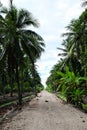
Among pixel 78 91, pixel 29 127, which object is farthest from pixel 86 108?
pixel 29 127

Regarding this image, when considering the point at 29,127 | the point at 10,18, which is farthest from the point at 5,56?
the point at 29,127

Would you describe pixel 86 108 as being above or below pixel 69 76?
below

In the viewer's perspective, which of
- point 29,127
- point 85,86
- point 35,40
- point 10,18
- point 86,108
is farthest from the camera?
point 35,40

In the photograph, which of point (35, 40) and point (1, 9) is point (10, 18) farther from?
point (35, 40)

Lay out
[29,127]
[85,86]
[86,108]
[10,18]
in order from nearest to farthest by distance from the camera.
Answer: [29,127]
[86,108]
[85,86]
[10,18]

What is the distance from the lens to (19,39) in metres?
30.6

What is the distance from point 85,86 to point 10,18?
10.6 metres

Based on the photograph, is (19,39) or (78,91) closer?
(78,91)

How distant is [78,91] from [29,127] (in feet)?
33.4

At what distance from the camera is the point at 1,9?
3039cm

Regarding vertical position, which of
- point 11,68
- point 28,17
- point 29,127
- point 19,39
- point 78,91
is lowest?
point 29,127

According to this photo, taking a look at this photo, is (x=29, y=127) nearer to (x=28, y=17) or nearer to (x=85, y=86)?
(x=85, y=86)

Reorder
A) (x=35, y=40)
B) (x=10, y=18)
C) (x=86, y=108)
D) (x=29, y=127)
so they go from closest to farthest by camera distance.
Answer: (x=29, y=127) → (x=86, y=108) → (x=10, y=18) → (x=35, y=40)

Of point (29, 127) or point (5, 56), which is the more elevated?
point (5, 56)
